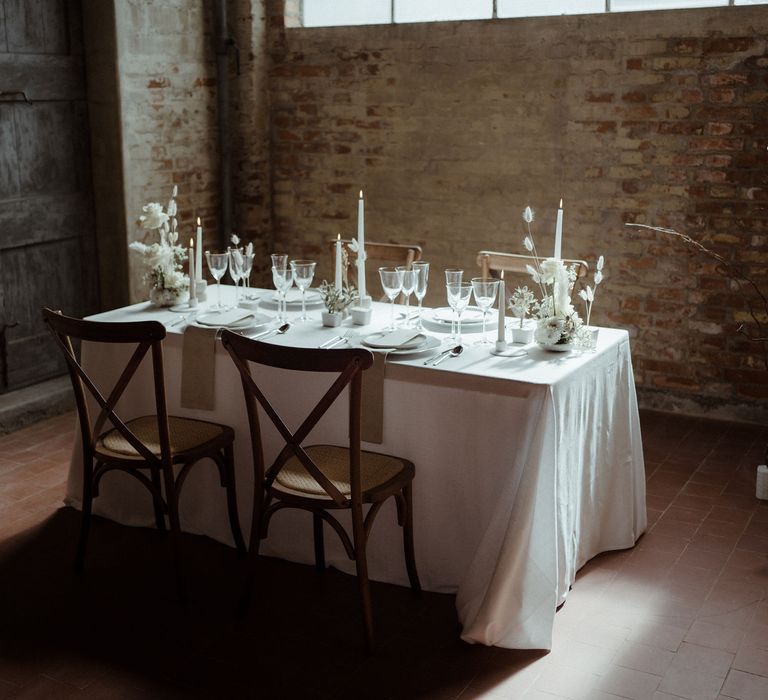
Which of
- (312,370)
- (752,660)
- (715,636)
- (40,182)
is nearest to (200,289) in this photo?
(312,370)

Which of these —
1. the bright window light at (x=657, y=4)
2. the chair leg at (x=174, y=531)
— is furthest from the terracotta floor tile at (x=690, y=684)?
the bright window light at (x=657, y=4)

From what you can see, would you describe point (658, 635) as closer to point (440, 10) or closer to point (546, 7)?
point (546, 7)

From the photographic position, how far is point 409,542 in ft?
11.4

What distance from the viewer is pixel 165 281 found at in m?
4.32

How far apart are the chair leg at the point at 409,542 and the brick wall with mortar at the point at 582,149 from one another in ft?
9.00

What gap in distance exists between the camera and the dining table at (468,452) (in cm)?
320

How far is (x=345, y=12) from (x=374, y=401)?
3.83 metres

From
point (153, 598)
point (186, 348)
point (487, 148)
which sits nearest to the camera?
point (153, 598)

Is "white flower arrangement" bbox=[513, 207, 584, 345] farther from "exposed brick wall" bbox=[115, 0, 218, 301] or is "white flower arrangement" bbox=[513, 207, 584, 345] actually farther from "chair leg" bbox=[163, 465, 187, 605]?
"exposed brick wall" bbox=[115, 0, 218, 301]

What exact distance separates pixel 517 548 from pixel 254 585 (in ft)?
3.51

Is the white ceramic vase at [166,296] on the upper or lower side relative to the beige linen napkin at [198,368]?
upper

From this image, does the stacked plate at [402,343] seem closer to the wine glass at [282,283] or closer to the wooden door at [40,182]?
the wine glass at [282,283]

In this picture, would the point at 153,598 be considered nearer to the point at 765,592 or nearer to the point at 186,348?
the point at 186,348

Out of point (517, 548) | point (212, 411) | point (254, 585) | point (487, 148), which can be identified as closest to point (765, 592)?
point (517, 548)
